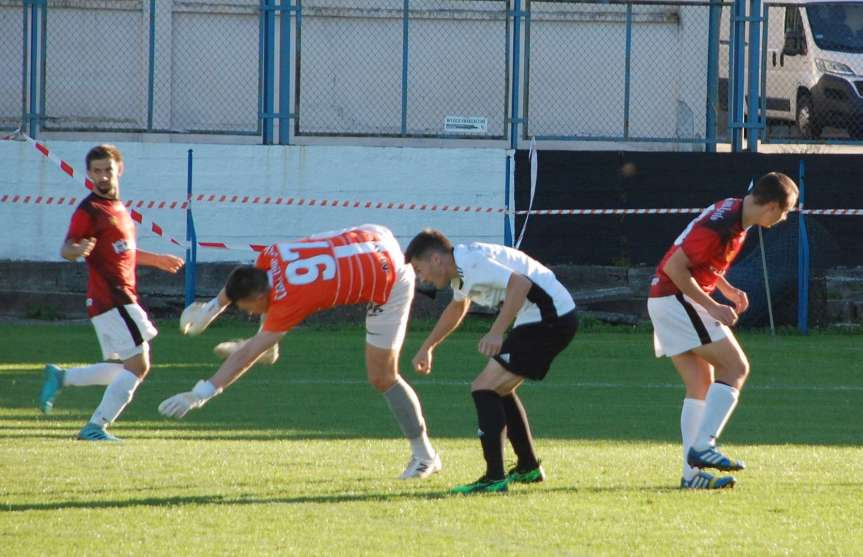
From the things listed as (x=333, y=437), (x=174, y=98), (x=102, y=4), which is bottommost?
(x=333, y=437)

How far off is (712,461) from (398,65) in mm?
14347

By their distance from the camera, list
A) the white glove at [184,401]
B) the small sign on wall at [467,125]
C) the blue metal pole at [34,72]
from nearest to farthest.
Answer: the white glove at [184,401]
the blue metal pole at [34,72]
the small sign on wall at [467,125]

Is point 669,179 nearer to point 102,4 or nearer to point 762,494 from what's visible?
point 102,4

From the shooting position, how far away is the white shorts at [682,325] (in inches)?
311

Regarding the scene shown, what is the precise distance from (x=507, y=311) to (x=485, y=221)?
37.7ft

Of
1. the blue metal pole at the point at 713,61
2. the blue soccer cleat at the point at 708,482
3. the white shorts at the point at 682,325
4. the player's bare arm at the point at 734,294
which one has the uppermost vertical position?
the blue metal pole at the point at 713,61

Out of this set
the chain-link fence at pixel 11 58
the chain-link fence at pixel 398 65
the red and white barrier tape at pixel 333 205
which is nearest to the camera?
the red and white barrier tape at pixel 333 205

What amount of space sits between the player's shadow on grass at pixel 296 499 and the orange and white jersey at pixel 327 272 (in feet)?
3.02

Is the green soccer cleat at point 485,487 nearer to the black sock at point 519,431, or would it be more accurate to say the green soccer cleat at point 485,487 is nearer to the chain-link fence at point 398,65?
the black sock at point 519,431

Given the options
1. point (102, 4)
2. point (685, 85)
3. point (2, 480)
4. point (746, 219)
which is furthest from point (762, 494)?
point (102, 4)

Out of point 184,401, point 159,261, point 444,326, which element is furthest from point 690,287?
point 159,261

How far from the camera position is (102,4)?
2186 centimetres

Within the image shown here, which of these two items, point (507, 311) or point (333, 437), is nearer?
point (507, 311)

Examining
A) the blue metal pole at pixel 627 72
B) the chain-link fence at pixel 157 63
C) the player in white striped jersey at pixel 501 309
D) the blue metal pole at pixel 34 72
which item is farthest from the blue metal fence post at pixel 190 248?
the player in white striped jersey at pixel 501 309
